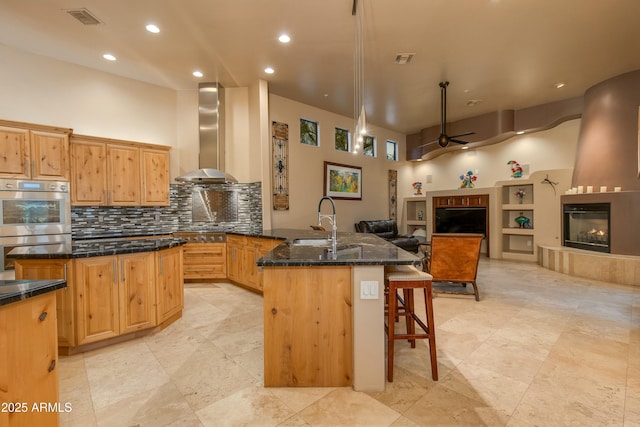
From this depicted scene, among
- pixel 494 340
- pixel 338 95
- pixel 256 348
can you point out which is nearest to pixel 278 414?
pixel 256 348

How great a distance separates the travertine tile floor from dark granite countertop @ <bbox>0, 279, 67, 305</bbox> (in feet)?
3.15

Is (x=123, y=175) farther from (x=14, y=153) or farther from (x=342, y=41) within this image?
(x=342, y=41)

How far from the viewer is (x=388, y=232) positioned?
7070 millimetres

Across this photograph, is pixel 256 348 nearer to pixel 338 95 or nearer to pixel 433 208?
pixel 338 95

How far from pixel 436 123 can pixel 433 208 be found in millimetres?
2379

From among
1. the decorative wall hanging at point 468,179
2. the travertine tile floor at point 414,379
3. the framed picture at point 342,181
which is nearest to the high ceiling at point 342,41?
the framed picture at point 342,181

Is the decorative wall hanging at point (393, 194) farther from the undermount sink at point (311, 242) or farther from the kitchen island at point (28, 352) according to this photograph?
the kitchen island at point (28, 352)

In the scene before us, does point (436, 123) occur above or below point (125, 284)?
above

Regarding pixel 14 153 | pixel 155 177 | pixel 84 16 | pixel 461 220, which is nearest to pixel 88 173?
pixel 14 153

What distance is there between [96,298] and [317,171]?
4.41 metres

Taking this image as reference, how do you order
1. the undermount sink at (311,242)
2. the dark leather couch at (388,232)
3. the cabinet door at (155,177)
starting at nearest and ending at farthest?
1. the undermount sink at (311,242)
2. the cabinet door at (155,177)
3. the dark leather couch at (388,232)

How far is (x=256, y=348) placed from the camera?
2.49 meters

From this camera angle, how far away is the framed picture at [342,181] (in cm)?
620

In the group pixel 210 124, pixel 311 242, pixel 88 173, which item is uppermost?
pixel 210 124
